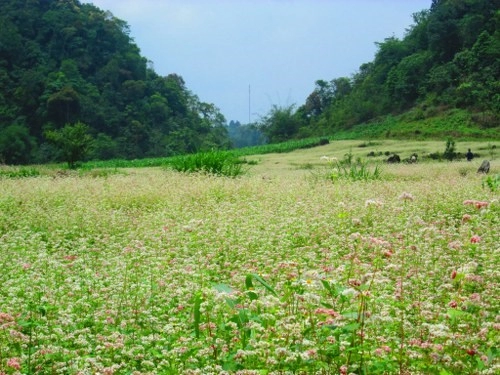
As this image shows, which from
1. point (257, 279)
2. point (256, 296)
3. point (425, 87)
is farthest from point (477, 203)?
point (425, 87)

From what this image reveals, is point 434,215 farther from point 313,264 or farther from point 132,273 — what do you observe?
point 132,273

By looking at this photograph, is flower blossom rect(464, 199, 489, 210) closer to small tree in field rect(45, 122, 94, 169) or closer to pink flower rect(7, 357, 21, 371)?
pink flower rect(7, 357, 21, 371)

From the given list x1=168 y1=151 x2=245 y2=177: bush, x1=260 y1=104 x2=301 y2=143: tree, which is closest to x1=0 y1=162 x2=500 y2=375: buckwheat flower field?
x1=168 y1=151 x2=245 y2=177: bush

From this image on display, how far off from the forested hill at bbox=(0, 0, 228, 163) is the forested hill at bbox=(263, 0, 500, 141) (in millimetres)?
11636

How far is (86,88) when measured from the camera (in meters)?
54.0

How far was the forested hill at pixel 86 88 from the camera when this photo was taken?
163ft

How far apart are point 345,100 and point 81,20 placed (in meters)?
28.7

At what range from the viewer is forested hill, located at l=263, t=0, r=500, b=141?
4000 centimetres

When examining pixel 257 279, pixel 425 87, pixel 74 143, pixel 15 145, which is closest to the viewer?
pixel 257 279

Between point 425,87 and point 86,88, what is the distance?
31.3 metres

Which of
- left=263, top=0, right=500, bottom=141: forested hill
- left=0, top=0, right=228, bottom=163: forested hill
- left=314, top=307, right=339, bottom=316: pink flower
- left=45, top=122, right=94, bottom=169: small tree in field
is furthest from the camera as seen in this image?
left=0, top=0, right=228, bottom=163: forested hill

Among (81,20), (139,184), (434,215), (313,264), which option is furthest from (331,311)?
(81,20)

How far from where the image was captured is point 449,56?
49688 millimetres

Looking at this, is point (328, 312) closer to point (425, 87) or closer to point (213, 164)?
point (213, 164)
